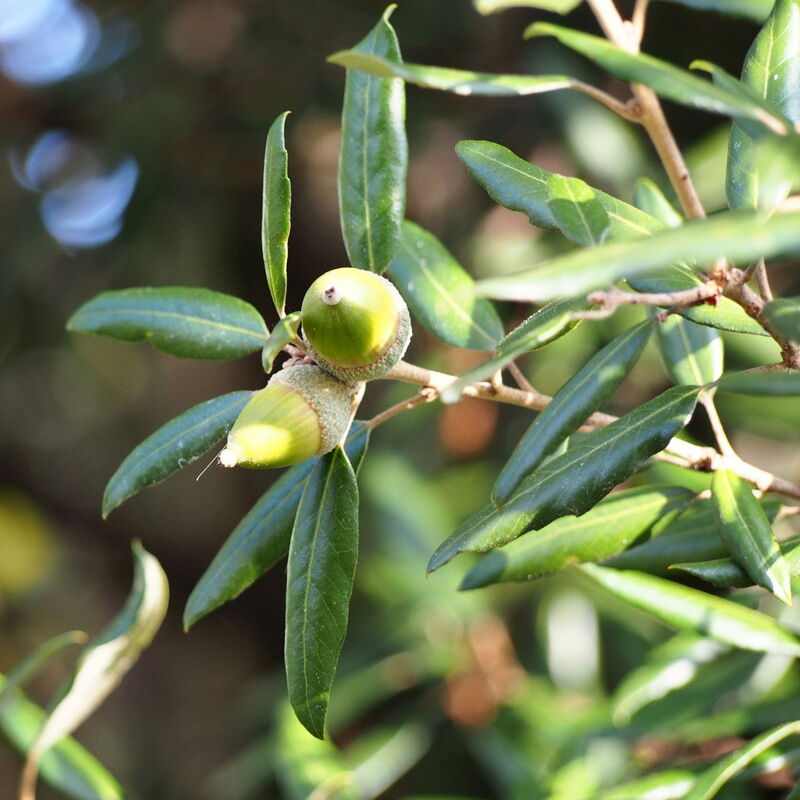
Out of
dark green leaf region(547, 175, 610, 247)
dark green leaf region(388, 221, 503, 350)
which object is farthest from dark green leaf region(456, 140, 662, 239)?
dark green leaf region(388, 221, 503, 350)

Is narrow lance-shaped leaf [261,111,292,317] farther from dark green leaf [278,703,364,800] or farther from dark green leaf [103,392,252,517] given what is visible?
dark green leaf [278,703,364,800]

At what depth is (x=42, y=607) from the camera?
2760mm

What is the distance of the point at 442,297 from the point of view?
2.48 feet

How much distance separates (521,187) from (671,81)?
15 centimetres

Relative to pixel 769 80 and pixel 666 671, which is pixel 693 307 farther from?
pixel 666 671

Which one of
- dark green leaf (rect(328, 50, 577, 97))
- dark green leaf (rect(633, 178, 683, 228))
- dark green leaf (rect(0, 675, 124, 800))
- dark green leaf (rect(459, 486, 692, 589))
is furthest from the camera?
dark green leaf (rect(0, 675, 124, 800))

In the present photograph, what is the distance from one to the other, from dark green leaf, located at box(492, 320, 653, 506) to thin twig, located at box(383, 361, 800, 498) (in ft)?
0.26

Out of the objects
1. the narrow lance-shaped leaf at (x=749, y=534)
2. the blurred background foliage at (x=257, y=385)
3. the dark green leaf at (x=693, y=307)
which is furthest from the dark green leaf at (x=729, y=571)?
the blurred background foliage at (x=257, y=385)

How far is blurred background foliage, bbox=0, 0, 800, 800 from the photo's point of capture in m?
1.39

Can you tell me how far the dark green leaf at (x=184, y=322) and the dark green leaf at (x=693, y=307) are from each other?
0.81ft

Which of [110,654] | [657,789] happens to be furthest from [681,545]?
[110,654]

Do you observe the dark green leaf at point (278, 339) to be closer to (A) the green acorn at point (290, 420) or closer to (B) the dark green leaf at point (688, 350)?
(A) the green acorn at point (290, 420)

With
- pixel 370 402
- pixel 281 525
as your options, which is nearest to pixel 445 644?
pixel 370 402

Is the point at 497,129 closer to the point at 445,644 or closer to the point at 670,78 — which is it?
the point at 445,644
